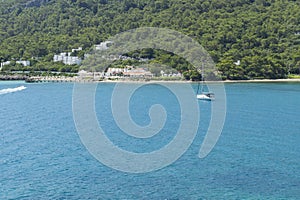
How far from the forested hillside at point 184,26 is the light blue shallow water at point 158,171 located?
38.1 m

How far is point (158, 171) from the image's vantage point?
51.6 ft

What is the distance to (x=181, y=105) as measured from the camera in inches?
1324

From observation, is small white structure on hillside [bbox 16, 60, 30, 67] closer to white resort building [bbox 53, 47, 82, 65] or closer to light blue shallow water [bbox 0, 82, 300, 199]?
A: white resort building [bbox 53, 47, 82, 65]

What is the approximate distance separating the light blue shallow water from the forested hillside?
38102 millimetres

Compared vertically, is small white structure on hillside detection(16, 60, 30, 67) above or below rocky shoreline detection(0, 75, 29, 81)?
above

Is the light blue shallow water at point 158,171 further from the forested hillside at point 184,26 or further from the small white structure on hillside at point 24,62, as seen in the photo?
the small white structure on hillside at point 24,62

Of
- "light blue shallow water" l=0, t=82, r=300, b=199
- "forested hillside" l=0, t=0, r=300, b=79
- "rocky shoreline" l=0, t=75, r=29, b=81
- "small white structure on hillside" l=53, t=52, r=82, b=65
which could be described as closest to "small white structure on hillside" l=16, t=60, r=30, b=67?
"forested hillside" l=0, t=0, r=300, b=79

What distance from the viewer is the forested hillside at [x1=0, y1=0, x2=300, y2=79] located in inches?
2655

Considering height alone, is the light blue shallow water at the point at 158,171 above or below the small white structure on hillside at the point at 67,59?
below

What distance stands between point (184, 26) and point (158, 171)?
70.3 metres

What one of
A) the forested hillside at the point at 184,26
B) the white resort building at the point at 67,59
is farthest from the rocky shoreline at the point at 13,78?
the forested hillside at the point at 184,26

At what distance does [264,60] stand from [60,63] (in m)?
32.7

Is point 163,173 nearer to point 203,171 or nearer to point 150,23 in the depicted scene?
point 203,171

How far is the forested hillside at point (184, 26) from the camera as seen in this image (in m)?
67.4
